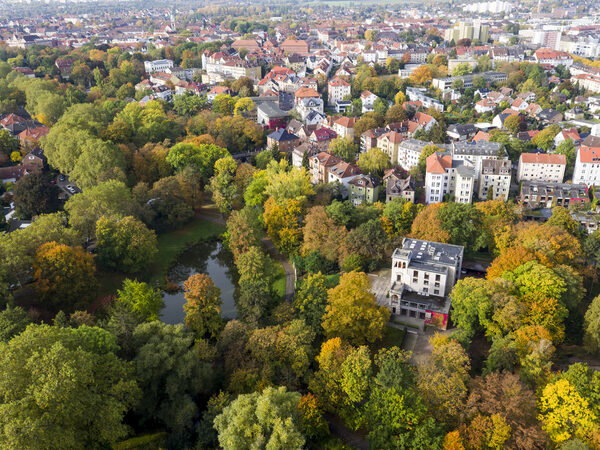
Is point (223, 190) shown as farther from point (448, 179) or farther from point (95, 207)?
point (448, 179)

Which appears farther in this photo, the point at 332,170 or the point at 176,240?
the point at 332,170

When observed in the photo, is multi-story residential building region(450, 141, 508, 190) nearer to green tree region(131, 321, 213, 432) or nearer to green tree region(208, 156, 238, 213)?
green tree region(208, 156, 238, 213)

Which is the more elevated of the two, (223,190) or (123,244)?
(123,244)

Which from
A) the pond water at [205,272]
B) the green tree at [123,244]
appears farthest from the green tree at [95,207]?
the pond water at [205,272]

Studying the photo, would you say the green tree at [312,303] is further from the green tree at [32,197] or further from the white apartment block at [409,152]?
the white apartment block at [409,152]

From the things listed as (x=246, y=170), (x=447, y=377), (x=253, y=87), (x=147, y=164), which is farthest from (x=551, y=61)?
(x=447, y=377)

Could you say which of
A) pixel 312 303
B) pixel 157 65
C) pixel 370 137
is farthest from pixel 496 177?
pixel 157 65
